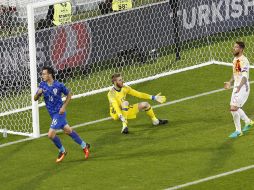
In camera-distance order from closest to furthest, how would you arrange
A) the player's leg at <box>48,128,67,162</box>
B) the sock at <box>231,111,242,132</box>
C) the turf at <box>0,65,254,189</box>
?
1. the turf at <box>0,65,254,189</box>
2. the player's leg at <box>48,128,67,162</box>
3. the sock at <box>231,111,242,132</box>

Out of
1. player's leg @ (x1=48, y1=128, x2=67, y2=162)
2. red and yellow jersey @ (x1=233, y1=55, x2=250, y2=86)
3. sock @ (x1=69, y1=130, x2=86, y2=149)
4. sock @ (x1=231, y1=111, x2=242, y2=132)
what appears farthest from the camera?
sock @ (x1=231, y1=111, x2=242, y2=132)

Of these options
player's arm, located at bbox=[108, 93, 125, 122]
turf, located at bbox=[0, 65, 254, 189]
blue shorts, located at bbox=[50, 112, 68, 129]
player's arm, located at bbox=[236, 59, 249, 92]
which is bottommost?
turf, located at bbox=[0, 65, 254, 189]

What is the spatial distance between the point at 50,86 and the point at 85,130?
2.55 meters

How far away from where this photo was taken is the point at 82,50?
26203mm

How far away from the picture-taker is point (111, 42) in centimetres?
2661

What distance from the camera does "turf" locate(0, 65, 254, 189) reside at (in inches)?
750

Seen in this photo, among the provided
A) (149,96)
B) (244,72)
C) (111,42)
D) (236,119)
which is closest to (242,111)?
(236,119)

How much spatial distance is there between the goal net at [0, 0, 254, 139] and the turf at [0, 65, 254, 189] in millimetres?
860

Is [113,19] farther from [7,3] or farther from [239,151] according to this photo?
[239,151]

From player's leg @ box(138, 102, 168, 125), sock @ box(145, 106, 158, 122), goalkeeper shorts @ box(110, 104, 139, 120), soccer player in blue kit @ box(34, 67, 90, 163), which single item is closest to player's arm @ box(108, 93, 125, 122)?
goalkeeper shorts @ box(110, 104, 139, 120)

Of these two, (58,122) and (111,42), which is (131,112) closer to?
(58,122)

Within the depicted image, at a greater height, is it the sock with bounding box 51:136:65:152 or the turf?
the sock with bounding box 51:136:65:152

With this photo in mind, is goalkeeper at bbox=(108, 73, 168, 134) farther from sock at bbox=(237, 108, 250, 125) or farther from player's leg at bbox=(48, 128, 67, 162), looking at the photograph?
player's leg at bbox=(48, 128, 67, 162)

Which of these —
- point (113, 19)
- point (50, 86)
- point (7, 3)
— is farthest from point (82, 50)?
point (50, 86)
